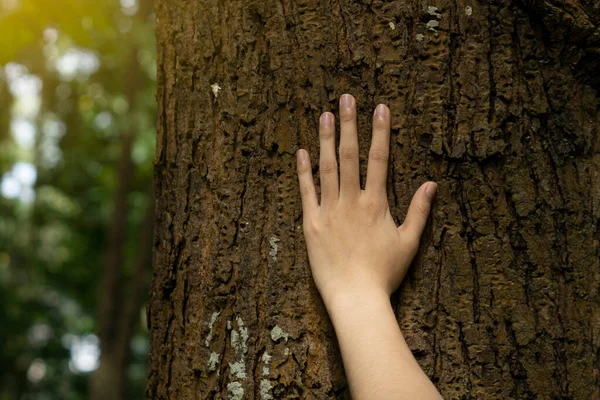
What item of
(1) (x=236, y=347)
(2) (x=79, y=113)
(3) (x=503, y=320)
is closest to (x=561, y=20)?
(3) (x=503, y=320)

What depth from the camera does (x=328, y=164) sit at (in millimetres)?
1827

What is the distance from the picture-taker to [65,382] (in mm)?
18688

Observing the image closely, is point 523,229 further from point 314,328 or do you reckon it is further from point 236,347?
point 236,347

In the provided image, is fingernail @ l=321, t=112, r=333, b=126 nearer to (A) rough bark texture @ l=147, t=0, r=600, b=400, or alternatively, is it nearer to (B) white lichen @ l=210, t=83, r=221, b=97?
(A) rough bark texture @ l=147, t=0, r=600, b=400

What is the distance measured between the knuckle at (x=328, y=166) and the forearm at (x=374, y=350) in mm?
368

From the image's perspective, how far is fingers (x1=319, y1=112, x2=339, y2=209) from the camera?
183 centimetres

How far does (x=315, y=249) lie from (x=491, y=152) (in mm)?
589

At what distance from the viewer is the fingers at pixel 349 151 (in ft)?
5.94

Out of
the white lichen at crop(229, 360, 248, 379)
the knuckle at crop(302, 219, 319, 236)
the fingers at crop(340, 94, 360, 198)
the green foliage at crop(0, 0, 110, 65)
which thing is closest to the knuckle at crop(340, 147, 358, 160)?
the fingers at crop(340, 94, 360, 198)

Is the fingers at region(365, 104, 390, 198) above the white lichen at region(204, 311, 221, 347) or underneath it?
above

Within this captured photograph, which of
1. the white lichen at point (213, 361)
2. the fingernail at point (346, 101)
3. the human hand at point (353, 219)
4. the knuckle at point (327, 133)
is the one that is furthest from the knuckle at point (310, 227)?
the white lichen at point (213, 361)

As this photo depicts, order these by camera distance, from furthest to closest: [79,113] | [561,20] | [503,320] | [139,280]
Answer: [79,113], [139,280], [561,20], [503,320]

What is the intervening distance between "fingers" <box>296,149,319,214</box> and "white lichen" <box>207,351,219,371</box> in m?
0.51

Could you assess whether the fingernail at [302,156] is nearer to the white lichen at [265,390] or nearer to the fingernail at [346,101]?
the fingernail at [346,101]
